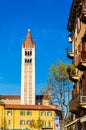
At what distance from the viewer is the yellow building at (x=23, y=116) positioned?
161 meters

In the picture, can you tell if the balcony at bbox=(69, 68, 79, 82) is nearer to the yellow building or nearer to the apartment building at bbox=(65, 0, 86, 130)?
the apartment building at bbox=(65, 0, 86, 130)

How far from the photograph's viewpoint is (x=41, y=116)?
16488cm

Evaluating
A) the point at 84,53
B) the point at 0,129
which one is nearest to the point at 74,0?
the point at 84,53

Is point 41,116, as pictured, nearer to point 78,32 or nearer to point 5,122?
point 5,122

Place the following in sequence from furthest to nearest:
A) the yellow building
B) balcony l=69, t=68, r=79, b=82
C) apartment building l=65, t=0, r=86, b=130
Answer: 1. the yellow building
2. balcony l=69, t=68, r=79, b=82
3. apartment building l=65, t=0, r=86, b=130

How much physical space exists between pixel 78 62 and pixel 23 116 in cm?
13182

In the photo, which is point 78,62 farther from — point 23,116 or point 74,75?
point 23,116

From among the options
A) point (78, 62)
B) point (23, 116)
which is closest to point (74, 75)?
point (78, 62)

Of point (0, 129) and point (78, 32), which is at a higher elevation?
point (78, 32)

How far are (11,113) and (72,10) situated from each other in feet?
415

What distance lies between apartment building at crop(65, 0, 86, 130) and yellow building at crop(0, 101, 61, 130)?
390 ft

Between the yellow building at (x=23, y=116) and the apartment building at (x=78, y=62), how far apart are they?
119m

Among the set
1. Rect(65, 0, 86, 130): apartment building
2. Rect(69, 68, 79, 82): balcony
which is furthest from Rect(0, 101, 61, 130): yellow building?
Rect(69, 68, 79, 82): balcony

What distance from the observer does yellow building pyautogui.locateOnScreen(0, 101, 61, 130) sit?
161000 millimetres
